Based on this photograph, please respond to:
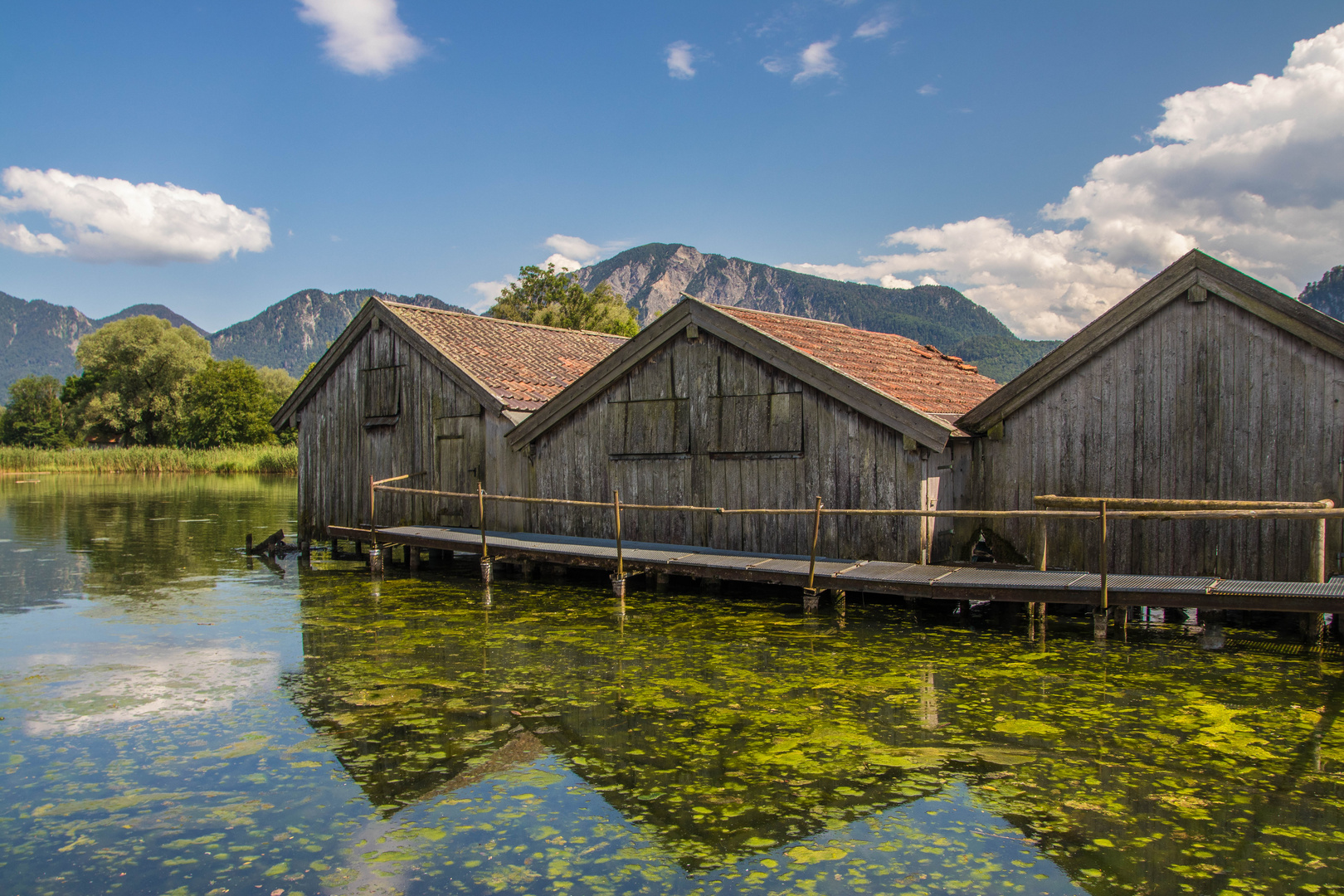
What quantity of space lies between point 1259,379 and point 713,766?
9.46 m

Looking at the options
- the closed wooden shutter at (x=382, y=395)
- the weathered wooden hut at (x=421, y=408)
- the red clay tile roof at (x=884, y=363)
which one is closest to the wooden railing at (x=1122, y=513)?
the red clay tile roof at (x=884, y=363)

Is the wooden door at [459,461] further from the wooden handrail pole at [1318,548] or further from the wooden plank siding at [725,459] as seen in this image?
the wooden handrail pole at [1318,548]

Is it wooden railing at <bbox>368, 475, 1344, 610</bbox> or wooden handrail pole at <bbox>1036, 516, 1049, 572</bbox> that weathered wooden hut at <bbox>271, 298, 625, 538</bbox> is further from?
wooden handrail pole at <bbox>1036, 516, 1049, 572</bbox>

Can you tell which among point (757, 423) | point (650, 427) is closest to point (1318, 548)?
point (757, 423)

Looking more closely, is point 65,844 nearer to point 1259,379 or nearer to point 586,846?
point 586,846

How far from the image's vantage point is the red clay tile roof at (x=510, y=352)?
818 inches

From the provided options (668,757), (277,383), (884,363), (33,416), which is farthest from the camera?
(277,383)

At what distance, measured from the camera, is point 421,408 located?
71.4ft

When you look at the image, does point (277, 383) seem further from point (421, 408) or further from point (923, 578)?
point (923, 578)

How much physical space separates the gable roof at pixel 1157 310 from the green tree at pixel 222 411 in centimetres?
7536

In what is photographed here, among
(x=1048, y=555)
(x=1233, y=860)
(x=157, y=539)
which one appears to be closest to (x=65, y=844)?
(x=1233, y=860)

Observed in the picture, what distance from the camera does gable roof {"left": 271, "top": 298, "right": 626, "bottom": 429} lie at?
2052cm

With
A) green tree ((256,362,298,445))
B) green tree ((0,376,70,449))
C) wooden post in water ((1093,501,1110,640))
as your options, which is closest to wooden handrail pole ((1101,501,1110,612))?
wooden post in water ((1093,501,1110,640))

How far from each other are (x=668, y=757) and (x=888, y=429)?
8.05 m
